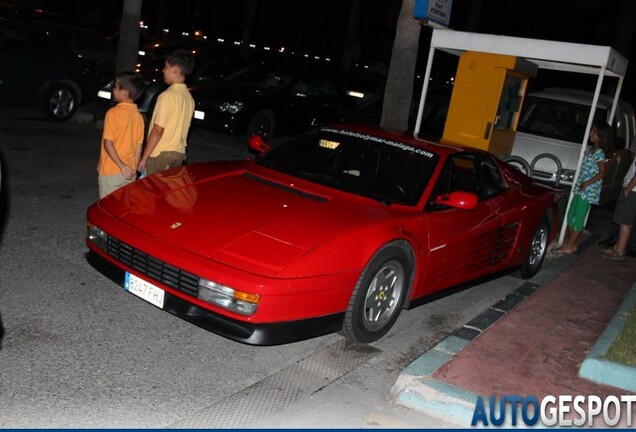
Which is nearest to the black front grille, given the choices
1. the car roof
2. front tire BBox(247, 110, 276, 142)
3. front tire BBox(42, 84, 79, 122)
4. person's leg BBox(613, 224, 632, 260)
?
the car roof

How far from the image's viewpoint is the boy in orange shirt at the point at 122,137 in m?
5.54

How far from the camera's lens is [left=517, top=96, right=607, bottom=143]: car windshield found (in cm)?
1140

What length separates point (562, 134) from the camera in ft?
37.3

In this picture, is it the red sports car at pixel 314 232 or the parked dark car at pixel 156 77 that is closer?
the red sports car at pixel 314 232

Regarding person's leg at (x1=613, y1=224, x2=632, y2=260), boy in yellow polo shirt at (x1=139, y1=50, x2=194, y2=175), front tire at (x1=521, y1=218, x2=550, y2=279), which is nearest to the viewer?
boy in yellow polo shirt at (x1=139, y1=50, x2=194, y2=175)

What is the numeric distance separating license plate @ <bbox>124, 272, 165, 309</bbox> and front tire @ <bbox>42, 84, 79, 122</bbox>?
936 centimetres

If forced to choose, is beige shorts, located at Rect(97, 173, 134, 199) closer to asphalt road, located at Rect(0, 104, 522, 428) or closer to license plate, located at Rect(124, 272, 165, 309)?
asphalt road, located at Rect(0, 104, 522, 428)

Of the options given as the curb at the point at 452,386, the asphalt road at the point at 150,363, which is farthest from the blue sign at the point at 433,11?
the curb at the point at 452,386

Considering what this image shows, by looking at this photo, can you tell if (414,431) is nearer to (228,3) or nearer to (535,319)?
(535,319)

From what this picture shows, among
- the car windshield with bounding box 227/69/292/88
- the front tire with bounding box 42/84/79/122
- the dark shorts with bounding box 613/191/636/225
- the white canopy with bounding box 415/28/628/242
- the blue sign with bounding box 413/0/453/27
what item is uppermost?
the blue sign with bounding box 413/0/453/27

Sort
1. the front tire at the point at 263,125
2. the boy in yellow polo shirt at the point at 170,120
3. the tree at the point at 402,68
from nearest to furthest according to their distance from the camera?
the boy in yellow polo shirt at the point at 170,120 → the tree at the point at 402,68 → the front tire at the point at 263,125

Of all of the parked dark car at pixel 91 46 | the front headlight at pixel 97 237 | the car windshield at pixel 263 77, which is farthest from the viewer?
the parked dark car at pixel 91 46

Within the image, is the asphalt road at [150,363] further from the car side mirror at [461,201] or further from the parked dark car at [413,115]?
the parked dark car at [413,115]

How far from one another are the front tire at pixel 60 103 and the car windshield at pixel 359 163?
8.16 metres
